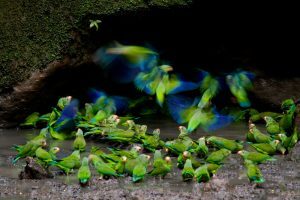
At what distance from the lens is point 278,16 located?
267 inches

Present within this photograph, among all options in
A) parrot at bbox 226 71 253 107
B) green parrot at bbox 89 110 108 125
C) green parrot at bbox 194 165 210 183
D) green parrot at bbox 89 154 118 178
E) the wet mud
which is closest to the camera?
the wet mud

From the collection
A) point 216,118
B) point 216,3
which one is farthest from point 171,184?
point 216,3

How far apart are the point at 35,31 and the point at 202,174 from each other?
9.45 ft

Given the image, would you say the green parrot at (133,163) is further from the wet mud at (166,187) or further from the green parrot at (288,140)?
the green parrot at (288,140)

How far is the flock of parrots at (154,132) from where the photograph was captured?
4437 mm

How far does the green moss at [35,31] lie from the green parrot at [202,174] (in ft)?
8.30

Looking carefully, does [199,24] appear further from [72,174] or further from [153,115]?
[72,174]

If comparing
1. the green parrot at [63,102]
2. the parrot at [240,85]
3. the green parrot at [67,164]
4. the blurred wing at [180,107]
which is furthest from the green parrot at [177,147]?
the parrot at [240,85]

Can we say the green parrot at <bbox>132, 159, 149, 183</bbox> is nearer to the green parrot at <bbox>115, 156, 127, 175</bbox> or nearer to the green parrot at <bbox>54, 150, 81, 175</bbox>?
the green parrot at <bbox>115, 156, 127, 175</bbox>

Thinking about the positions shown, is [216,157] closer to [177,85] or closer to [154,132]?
[154,132]

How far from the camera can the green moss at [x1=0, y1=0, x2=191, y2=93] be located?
6.29 m

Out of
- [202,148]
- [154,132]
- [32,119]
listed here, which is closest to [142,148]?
[154,132]

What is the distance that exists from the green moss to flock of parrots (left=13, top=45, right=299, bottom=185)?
1.42ft

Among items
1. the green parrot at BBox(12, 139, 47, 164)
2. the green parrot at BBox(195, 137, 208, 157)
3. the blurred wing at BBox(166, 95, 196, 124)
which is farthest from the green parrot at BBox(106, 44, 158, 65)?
the green parrot at BBox(12, 139, 47, 164)
